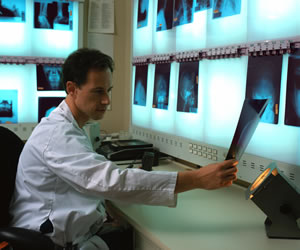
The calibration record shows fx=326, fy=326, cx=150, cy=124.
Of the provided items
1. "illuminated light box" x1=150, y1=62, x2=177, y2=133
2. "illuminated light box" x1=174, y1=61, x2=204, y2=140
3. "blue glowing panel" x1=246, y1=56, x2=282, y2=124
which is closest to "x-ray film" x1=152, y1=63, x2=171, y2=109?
"illuminated light box" x1=150, y1=62, x2=177, y2=133

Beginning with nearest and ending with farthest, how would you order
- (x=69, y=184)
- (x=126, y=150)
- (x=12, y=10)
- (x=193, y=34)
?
(x=69, y=184)
(x=193, y=34)
(x=126, y=150)
(x=12, y=10)

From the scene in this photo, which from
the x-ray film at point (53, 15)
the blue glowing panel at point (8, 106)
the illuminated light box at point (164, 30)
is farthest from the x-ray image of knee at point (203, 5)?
the blue glowing panel at point (8, 106)

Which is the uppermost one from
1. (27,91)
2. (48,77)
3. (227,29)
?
(227,29)

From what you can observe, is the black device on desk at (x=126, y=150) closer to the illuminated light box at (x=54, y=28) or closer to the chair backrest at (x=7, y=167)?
the chair backrest at (x=7, y=167)

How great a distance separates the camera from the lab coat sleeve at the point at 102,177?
45.0 inches

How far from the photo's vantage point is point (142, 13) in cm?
245

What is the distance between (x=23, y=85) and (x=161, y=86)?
1.10 metres

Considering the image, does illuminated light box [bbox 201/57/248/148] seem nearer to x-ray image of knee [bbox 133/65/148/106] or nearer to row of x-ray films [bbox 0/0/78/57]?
x-ray image of knee [bbox 133/65/148/106]

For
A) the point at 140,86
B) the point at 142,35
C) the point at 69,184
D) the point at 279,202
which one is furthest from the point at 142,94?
the point at 279,202

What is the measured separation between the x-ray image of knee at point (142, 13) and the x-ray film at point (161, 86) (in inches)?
16.0

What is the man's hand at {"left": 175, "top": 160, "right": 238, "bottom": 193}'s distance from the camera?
119 centimetres

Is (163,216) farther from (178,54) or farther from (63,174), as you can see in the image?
(178,54)

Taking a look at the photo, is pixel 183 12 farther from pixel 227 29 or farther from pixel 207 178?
pixel 207 178

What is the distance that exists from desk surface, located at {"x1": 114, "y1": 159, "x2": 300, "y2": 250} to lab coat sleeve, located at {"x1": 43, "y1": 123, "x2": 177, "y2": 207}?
0.44 feet
